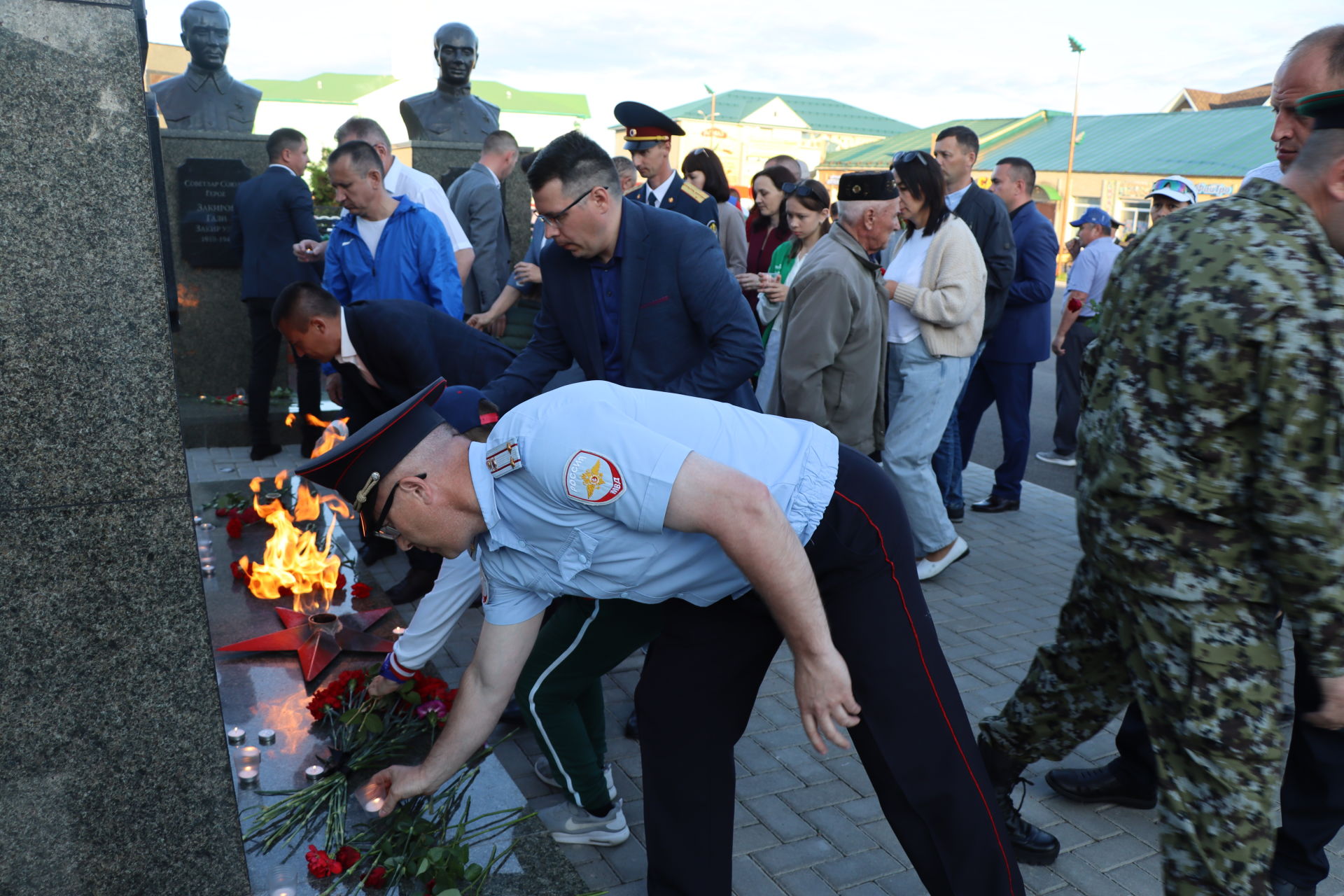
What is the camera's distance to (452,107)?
9703mm

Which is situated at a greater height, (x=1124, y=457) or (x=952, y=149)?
(x=952, y=149)

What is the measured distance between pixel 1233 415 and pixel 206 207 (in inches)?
337

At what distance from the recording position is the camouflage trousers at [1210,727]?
2.19 m

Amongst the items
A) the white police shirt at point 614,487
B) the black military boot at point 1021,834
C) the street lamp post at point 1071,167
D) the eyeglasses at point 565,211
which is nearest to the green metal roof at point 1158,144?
the street lamp post at point 1071,167

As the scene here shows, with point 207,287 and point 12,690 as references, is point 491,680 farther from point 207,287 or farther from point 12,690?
point 207,287

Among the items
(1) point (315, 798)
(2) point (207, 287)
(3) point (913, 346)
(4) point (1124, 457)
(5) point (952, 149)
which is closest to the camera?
(4) point (1124, 457)

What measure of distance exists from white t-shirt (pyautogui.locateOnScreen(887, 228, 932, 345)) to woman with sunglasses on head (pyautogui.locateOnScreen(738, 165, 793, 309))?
1.97 meters

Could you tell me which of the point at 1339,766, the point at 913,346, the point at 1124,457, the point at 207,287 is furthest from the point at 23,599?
the point at 207,287

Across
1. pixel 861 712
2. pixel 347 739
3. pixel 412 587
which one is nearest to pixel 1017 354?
pixel 412 587

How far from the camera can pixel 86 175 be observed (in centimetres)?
215

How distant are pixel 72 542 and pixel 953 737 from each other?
1987 millimetres

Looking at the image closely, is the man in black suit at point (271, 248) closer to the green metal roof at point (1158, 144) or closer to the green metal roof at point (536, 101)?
the green metal roof at point (1158, 144)

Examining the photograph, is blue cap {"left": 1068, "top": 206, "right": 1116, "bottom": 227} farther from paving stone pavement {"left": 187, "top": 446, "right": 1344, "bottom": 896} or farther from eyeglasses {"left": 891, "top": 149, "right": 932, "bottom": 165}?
paving stone pavement {"left": 187, "top": 446, "right": 1344, "bottom": 896}

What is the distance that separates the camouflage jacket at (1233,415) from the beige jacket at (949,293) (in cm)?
296
